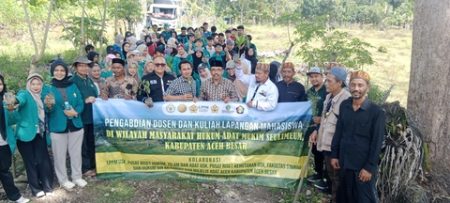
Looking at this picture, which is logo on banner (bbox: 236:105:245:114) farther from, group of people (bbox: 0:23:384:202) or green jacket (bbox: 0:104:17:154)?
green jacket (bbox: 0:104:17:154)

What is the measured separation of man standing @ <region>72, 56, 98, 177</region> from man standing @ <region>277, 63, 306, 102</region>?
2589 mm

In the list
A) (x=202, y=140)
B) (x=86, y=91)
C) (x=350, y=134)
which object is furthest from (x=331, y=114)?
(x=86, y=91)

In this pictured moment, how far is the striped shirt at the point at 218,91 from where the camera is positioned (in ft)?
18.8

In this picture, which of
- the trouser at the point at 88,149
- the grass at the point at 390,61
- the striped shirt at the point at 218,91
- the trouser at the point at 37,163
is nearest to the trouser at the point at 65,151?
the trouser at the point at 37,163

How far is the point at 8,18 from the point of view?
23.5m

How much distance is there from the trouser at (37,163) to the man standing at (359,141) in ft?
11.7

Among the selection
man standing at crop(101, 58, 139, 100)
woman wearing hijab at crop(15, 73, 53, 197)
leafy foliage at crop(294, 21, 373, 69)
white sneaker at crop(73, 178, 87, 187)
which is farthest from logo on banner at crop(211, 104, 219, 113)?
leafy foliage at crop(294, 21, 373, 69)

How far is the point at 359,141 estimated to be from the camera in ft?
14.4

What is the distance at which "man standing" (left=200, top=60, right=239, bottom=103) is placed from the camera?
18.9 feet

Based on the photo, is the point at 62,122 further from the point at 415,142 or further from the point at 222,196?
the point at 415,142

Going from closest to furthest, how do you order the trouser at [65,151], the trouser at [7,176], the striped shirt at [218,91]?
the trouser at [7,176], the trouser at [65,151], the striped shirt at [218,91]

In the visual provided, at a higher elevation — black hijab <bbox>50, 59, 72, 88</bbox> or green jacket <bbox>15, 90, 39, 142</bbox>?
black hijab <bbox>50, 59, 72, 88</bbox>

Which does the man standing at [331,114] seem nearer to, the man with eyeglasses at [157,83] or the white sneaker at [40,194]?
the man with eyeglasses at [157,83]

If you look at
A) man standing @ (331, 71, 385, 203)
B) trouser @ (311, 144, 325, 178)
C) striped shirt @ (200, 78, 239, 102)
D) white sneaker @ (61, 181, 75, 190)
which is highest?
striped shirt @ (200, 78, 239, 102)
